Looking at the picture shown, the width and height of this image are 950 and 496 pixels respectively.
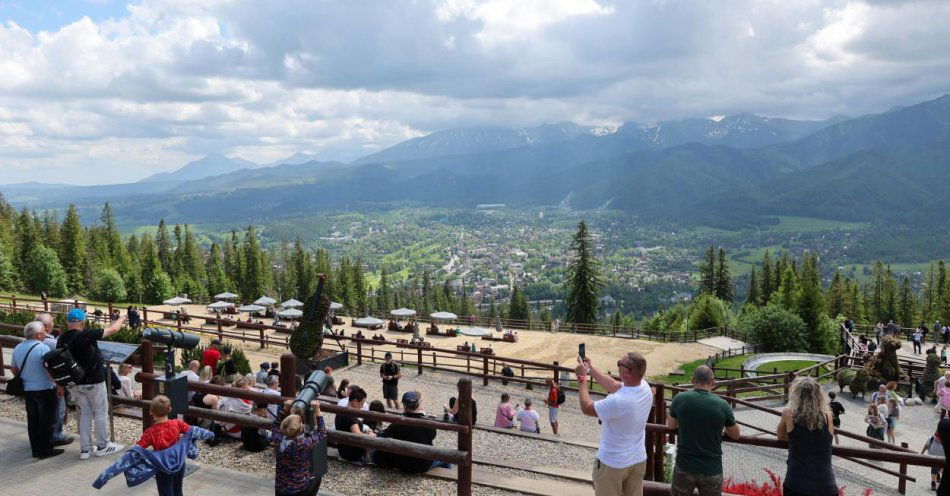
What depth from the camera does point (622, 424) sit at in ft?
17.4

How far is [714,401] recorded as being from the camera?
209 inches

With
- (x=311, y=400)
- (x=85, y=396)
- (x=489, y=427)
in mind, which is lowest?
(x=489, y=427)

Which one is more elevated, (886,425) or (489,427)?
(489,427)

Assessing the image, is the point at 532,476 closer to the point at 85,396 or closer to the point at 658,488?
the point at 658,488

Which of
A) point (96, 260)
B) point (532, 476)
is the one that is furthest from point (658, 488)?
point (96, 260)

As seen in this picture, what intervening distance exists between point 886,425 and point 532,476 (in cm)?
1193

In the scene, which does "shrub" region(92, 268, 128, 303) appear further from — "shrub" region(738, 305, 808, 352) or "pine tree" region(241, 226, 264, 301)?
"shrub" region(738, 305, 808, 352)

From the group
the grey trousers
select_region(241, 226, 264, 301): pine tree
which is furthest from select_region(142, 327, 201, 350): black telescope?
select_region(241, 226, 264, 301): pine tree

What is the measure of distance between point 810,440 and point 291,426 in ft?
14.9

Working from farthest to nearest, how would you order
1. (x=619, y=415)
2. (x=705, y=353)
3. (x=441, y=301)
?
(x=441, y=301) → (x=705, y=353) → (x=619, y=415)

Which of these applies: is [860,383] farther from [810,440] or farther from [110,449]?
[110,449]

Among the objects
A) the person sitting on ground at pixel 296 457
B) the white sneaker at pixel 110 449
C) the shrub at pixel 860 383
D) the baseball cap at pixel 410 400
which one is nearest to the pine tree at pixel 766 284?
the shrub at pixel 860 383

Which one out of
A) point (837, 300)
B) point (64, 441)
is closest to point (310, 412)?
point (64, 441)

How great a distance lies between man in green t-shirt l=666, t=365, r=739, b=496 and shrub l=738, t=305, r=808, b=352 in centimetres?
4179
